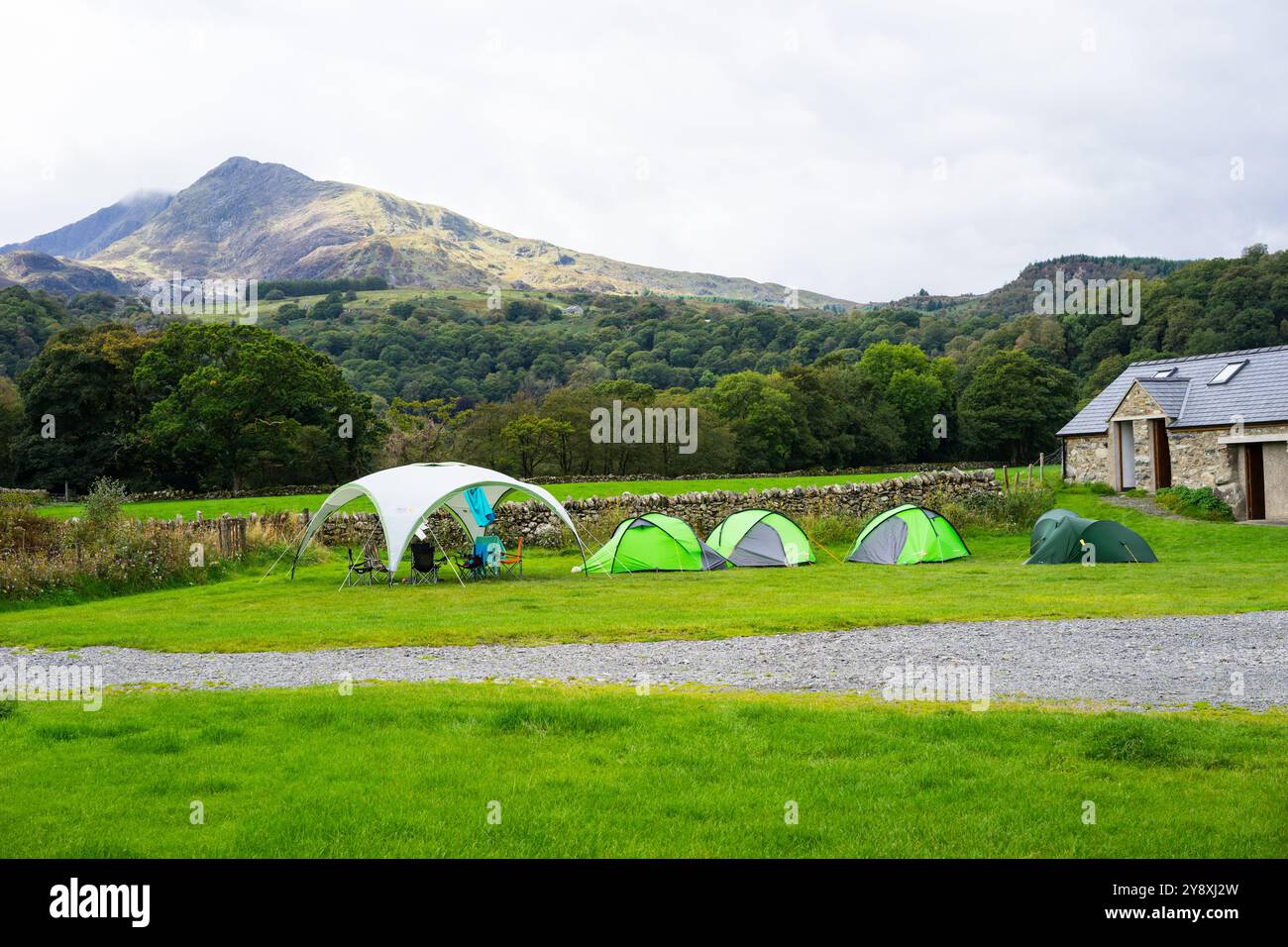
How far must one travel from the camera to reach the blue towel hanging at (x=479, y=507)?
26031mm

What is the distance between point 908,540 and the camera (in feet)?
81.0

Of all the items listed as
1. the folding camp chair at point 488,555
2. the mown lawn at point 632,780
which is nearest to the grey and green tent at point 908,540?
the folding camp chair at point 488,555

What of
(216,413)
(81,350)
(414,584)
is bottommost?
(414,584)

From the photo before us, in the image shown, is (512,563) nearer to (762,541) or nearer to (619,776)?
(762,541)

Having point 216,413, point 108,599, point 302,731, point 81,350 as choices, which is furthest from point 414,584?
point 81,350

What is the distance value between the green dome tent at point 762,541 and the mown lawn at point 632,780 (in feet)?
53.2

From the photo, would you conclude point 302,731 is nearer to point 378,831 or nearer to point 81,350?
point 378,831

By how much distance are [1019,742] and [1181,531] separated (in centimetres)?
2385

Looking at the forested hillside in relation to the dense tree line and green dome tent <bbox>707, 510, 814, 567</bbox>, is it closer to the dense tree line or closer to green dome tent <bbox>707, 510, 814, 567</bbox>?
the dense tree line

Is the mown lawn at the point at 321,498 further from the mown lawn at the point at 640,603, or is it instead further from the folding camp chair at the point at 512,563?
the mown lawn at the point at 640,603

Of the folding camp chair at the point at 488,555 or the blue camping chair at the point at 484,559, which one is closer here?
the blue camping chair at the point at 484,559

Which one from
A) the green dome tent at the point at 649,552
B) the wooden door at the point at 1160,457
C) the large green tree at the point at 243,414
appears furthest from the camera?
the large green tree at the point at 243,414

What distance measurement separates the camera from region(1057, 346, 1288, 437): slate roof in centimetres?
3019
